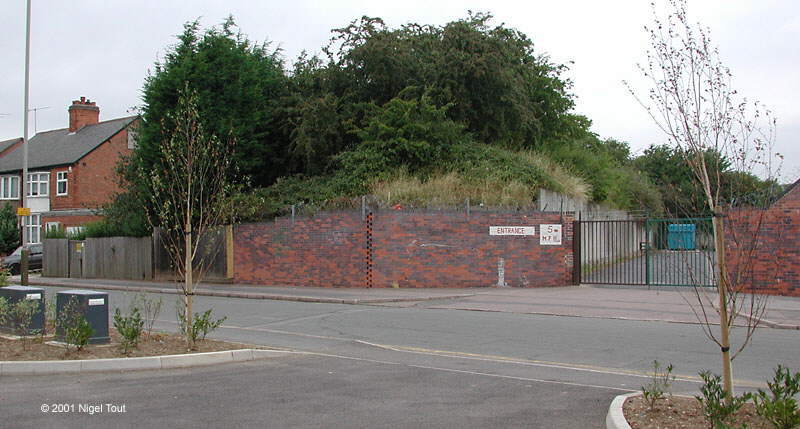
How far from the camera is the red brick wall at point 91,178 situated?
44.9 m

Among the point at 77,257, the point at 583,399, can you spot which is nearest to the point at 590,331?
the point at 583,399

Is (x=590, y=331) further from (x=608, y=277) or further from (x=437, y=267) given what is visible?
(x=608, y=277)

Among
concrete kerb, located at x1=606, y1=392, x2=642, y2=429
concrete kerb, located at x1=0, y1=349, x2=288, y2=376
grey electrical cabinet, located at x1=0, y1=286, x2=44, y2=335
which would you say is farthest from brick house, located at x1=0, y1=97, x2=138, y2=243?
concrete kerb, located at x1=606, y1=392, x2=642, y2=429

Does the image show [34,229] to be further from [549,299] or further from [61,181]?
[549,299]

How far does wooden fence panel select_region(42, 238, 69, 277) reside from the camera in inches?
1332

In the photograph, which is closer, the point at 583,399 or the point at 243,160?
the point at 583,399

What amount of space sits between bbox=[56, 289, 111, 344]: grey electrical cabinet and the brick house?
3412cm

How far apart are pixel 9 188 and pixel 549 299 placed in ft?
139

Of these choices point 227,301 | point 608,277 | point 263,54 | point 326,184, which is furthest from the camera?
point 263,54

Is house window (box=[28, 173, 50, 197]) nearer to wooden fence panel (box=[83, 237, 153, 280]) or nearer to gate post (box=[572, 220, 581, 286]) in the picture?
wooden fence panel (box=[83, 237, 153, 280])

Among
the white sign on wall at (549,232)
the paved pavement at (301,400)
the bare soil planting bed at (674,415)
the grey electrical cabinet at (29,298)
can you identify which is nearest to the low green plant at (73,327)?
the grey electrical cabinet at (29,298)

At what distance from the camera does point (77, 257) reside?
109 ft

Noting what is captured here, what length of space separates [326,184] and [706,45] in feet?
64.8

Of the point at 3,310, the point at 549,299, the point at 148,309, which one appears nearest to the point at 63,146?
the point at 549,299
